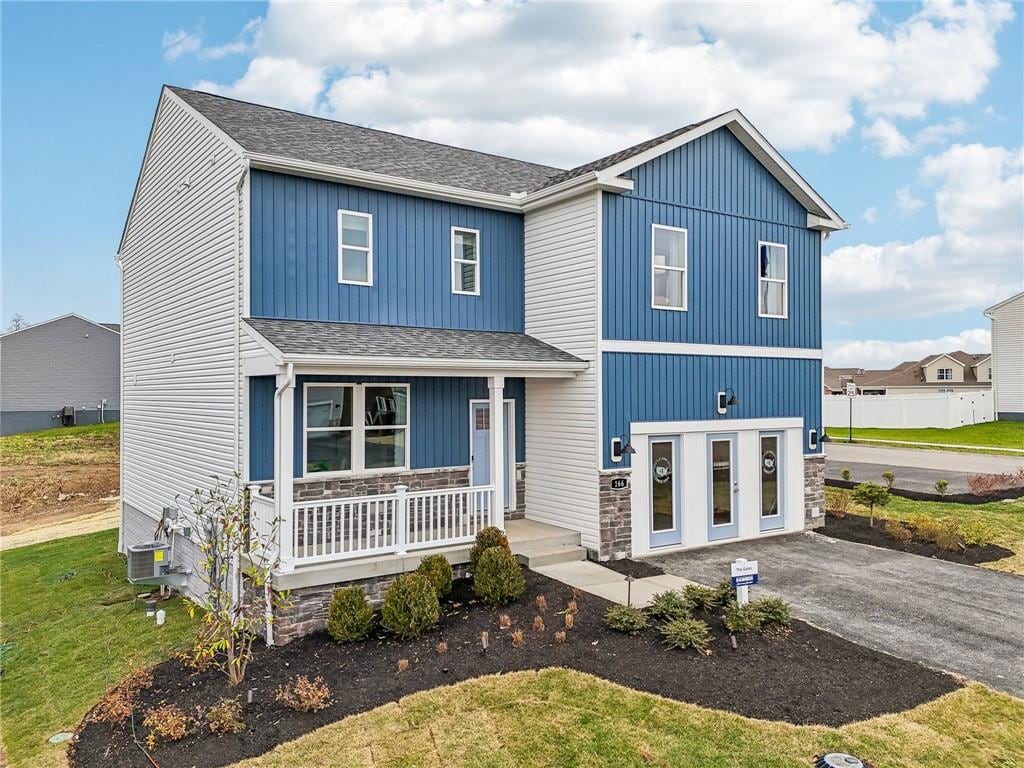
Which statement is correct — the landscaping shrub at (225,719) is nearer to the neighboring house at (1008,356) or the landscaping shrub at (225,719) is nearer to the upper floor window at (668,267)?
the upper floor window at (668,267)

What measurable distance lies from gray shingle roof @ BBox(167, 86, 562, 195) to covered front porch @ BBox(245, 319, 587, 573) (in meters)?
2.73

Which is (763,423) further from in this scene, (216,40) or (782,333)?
(216,40)

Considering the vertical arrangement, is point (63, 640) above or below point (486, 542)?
below

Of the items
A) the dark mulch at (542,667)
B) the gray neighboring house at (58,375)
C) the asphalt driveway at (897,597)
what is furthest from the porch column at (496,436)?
the gray neighboring house at (58,375)

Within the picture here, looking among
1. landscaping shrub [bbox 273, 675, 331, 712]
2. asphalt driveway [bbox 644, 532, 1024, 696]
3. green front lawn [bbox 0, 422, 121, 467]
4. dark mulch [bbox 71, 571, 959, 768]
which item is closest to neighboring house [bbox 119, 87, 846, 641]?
asphalt driveway [bbox 644, 532, 1024, 696]

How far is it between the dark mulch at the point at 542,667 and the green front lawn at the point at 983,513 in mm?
6780

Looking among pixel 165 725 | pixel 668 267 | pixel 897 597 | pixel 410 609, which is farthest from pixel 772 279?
pixel 165 725

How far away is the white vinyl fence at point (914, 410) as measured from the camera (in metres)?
37.0

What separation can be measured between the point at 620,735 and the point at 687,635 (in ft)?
6.24

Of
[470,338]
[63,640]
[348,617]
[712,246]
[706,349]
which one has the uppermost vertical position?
[712,246]

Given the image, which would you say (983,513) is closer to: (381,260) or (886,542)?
(886,542)

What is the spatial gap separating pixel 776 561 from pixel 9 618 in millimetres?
12923

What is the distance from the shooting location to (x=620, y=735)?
577 cm

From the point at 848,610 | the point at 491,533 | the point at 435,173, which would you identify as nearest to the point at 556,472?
the point at 491,533
